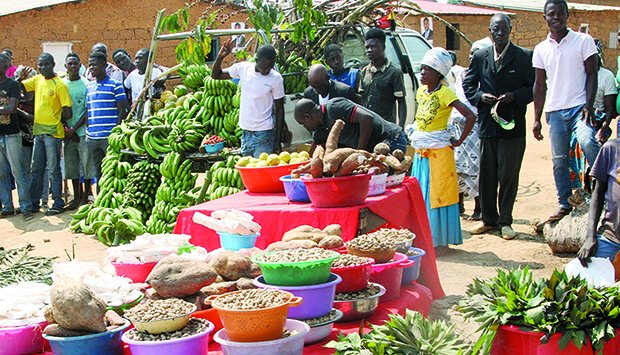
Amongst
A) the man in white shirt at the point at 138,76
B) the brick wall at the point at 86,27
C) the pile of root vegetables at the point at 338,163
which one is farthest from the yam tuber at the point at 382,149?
the brick wall at the point at 86,27

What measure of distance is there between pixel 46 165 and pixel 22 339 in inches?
333

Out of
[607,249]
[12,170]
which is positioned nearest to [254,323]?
[607,249]

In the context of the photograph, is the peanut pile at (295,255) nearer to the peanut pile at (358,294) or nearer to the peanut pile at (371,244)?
the peanut pile at (358,294)

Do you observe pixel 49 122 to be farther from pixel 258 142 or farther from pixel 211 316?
pixel 211 316

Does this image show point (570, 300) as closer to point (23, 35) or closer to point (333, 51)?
point (333, 51)

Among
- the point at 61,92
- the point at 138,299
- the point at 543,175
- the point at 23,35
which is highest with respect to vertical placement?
the point at 23,35

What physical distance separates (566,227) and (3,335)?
5.41 metres

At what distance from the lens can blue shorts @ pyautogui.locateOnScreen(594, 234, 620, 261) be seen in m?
4.44

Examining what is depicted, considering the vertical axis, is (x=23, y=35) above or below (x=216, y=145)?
above

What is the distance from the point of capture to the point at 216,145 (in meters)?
8.50

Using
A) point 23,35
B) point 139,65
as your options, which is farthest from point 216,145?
point 23,35

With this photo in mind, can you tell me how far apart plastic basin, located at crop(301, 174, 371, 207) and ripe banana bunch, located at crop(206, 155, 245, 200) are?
3.00 m

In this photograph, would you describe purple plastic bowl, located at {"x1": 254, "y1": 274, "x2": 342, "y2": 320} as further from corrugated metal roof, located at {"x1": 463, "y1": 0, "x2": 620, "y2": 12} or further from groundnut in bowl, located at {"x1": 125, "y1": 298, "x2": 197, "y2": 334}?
corrugated metal roof, located at {"x1": 463, "y1": 0, "x2": 620, "y2": 12}

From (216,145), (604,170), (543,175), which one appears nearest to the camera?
(604,170)
